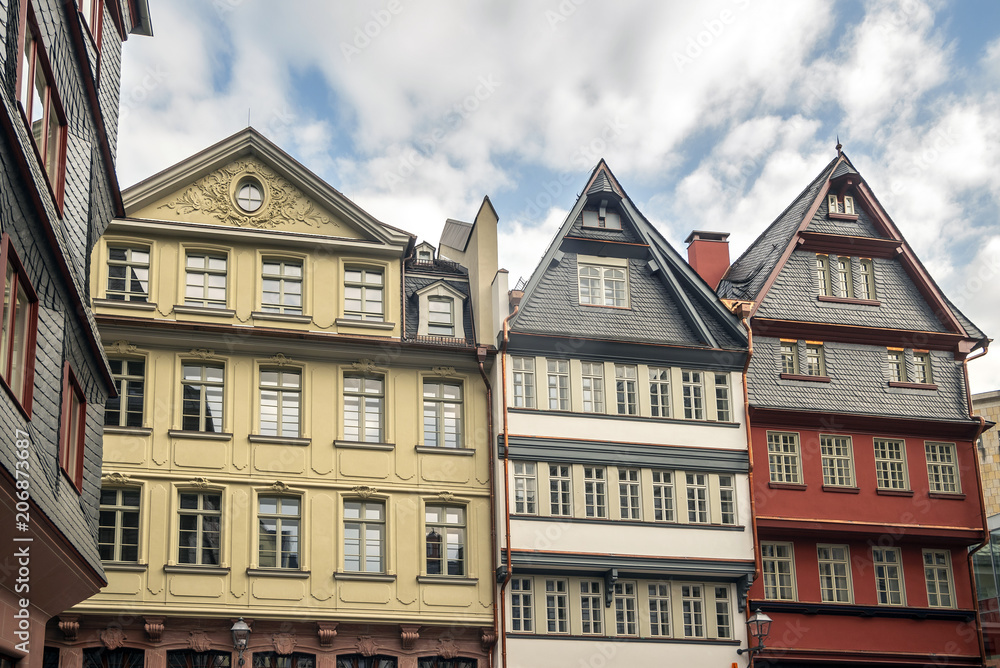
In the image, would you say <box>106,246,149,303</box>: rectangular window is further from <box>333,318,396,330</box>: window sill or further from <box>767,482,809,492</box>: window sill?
<box>767,482,809,492</box>: window sill

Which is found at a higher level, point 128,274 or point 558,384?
point 128,274

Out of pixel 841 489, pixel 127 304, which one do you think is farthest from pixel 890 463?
pixel 127 304

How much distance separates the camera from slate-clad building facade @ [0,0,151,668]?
44.3 ft

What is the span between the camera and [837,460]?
3222 cm

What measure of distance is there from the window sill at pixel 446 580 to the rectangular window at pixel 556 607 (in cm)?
179

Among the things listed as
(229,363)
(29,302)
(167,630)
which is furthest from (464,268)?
(29,302)

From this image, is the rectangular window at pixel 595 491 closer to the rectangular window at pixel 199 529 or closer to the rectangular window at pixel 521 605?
the rectangular window at pixel 521 605

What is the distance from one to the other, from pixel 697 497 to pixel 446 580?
6726mm

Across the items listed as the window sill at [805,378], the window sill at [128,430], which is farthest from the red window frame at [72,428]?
the window sill at [805,378]

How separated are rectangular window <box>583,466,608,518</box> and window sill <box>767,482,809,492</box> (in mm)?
4562

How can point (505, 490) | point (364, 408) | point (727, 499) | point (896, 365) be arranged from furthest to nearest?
point (896, 365)
point (727, 499)
point (364, 408)
point (505, 490)

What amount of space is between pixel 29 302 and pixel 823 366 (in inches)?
915

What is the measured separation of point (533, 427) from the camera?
29766 mm

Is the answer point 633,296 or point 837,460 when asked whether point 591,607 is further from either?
point 633,296
